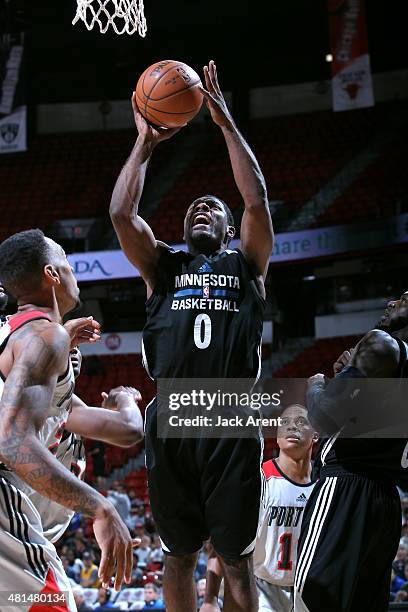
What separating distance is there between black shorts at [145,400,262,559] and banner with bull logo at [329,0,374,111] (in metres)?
12.6

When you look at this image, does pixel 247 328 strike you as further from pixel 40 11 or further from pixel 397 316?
pixel 40 11

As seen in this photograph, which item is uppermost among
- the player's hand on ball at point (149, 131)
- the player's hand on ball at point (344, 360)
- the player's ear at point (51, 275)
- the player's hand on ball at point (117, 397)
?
the player's hand on ball at point (149, 131)

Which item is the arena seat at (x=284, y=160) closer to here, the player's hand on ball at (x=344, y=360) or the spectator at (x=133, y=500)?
the spectator at (x=133, y=500)

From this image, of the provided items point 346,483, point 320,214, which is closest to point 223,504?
point 346,483

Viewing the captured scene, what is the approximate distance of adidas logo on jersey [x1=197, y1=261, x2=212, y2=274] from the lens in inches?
155

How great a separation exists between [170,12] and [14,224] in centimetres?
582

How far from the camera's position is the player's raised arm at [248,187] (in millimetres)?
3912

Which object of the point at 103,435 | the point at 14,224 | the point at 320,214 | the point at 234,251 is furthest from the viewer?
the point at 14,224

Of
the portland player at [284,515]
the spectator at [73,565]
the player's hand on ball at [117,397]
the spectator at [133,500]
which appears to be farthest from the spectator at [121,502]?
the player's hand on ball at [117,397]

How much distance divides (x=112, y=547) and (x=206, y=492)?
47.4 inches

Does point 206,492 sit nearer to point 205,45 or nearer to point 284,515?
point 284,515

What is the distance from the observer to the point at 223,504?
11.8 ft

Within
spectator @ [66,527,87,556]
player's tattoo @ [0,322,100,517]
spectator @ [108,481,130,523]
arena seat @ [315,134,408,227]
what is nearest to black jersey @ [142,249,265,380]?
player's tattoo @ [0,322,100,517]

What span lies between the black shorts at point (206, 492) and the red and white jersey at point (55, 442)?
1.42ft
